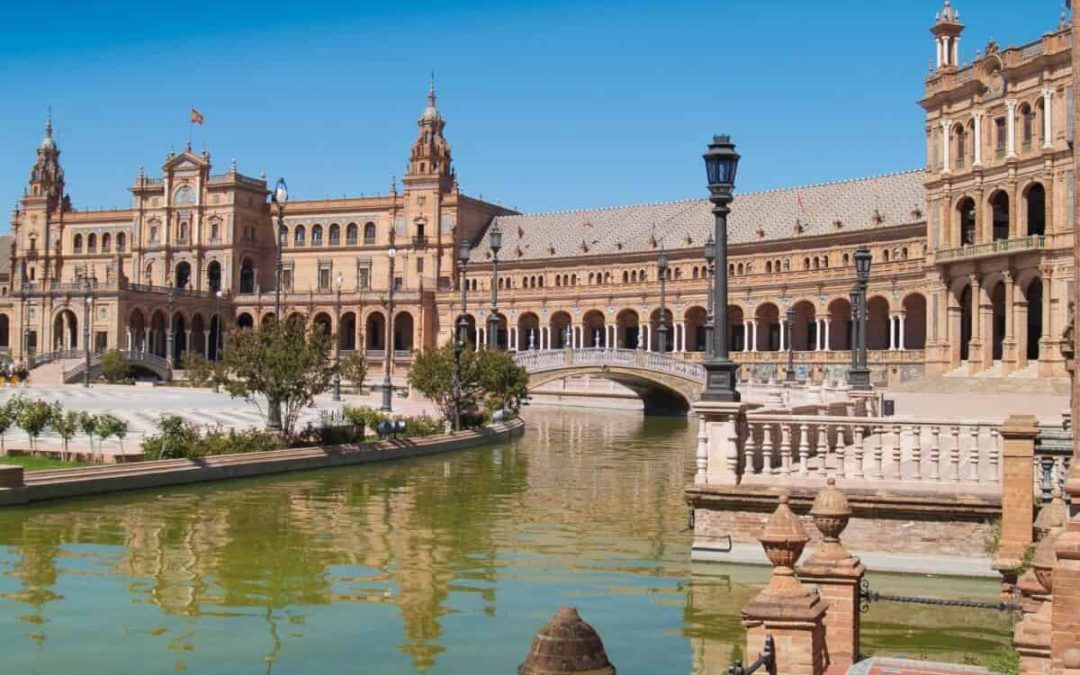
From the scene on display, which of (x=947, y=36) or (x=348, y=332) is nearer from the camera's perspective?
(x=947, y=36)

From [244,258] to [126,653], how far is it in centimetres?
9105

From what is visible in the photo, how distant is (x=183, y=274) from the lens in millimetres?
100875

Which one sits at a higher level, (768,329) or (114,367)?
(768,329)

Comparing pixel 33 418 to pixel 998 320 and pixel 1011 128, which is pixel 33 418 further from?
pixel 998 320

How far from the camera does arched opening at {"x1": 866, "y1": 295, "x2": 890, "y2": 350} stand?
231 feet

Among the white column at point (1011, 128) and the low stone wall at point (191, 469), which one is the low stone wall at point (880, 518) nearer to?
the low stone wall at point (191, 469)

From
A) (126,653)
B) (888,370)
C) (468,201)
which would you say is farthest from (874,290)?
(126,653)

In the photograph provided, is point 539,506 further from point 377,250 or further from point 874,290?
point 377,250

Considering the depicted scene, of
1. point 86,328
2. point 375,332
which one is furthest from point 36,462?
point 375,332

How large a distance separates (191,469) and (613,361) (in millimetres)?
30652

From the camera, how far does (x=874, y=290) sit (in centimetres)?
6775

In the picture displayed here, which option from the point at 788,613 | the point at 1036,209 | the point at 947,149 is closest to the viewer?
the point at 788,613

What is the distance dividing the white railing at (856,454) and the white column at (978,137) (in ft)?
134

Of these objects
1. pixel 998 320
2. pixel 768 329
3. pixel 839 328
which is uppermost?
pixel 768 329
